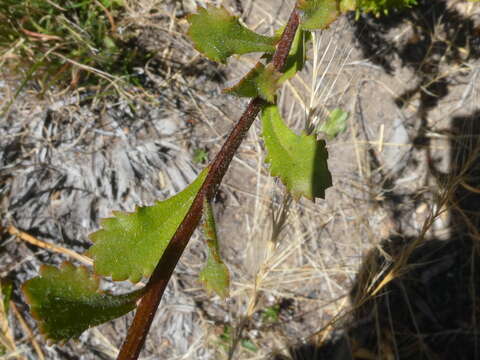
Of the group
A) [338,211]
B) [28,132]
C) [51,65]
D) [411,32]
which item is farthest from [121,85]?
[411,32]

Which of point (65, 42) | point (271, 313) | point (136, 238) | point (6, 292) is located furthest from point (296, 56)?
point (6, 292)

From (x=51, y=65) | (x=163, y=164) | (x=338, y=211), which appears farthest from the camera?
(x=338, y=211)

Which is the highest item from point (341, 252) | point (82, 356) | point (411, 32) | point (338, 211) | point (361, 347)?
point (411, 32)

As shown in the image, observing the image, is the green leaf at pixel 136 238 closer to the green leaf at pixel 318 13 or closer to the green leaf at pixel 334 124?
the green leaf at pixel 318 13

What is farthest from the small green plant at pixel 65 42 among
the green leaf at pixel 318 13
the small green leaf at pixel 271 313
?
the small green leaf at pixel 271 313

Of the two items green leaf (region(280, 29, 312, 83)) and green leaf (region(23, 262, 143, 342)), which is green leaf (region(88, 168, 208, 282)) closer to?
green leaf (region(23, 262, 143, 342))

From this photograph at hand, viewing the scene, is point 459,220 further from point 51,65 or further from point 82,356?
point 51,65
